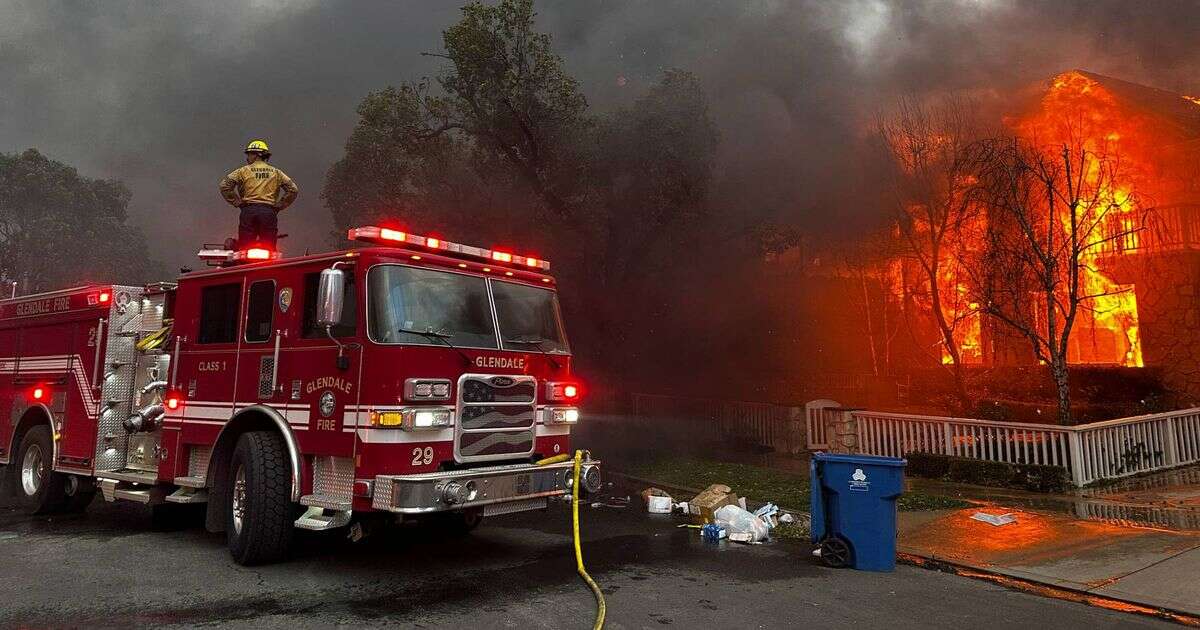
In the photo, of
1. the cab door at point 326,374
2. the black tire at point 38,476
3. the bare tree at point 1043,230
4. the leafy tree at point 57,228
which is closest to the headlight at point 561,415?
the cab door at point 326,374

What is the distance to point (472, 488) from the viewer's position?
462cm

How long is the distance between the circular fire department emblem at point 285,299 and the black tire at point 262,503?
3.17 feet

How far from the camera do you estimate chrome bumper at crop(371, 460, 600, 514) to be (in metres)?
4.39

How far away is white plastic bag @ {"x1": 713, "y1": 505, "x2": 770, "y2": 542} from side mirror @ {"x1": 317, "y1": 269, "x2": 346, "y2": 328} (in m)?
3.95

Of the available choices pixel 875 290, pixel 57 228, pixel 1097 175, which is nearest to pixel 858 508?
pixel 1097 175

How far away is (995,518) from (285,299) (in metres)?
6.78

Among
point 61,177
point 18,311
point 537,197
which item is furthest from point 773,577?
point 61,177

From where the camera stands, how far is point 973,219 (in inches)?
476

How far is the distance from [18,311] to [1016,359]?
57.7ft

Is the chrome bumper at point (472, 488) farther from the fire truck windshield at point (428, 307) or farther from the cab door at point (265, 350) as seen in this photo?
the cab door at point (265, 350)

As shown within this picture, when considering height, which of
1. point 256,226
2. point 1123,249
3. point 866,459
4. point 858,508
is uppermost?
point 1123,249

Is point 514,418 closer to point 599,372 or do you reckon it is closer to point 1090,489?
point 1090,489

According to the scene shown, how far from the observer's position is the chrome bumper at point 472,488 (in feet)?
14.4

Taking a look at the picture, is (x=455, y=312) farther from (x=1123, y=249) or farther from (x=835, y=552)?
(x=1123, y=249)
